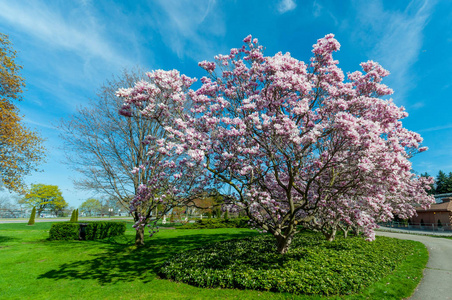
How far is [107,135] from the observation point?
58.9 feet

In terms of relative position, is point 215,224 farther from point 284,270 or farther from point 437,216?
point 437,216

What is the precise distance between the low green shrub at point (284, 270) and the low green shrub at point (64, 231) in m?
13.6

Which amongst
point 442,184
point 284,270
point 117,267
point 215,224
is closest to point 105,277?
point 117,267

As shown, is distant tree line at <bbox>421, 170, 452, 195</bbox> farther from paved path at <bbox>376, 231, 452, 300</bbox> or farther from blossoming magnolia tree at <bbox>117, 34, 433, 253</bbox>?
blossoming magnolia tree at <bbox>117, 34, 433, 253</bbox>

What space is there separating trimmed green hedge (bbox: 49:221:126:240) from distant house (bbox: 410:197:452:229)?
4688 centimetres

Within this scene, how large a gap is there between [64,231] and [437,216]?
55.5 metres

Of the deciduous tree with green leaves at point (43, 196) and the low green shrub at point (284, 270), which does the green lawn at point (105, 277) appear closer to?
the low green shrub at point (284, 270)

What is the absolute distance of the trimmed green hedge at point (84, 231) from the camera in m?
19.8

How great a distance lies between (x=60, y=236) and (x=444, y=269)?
87.4 feet

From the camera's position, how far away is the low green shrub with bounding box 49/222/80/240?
778 inches

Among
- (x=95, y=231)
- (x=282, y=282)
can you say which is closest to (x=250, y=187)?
(x=282, y=282)

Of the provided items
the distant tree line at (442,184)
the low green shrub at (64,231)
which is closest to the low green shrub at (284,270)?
the low green shrub at (64,231)

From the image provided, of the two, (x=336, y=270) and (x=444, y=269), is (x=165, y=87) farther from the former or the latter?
(x=444, y=269)

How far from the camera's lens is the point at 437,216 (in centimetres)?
4069
